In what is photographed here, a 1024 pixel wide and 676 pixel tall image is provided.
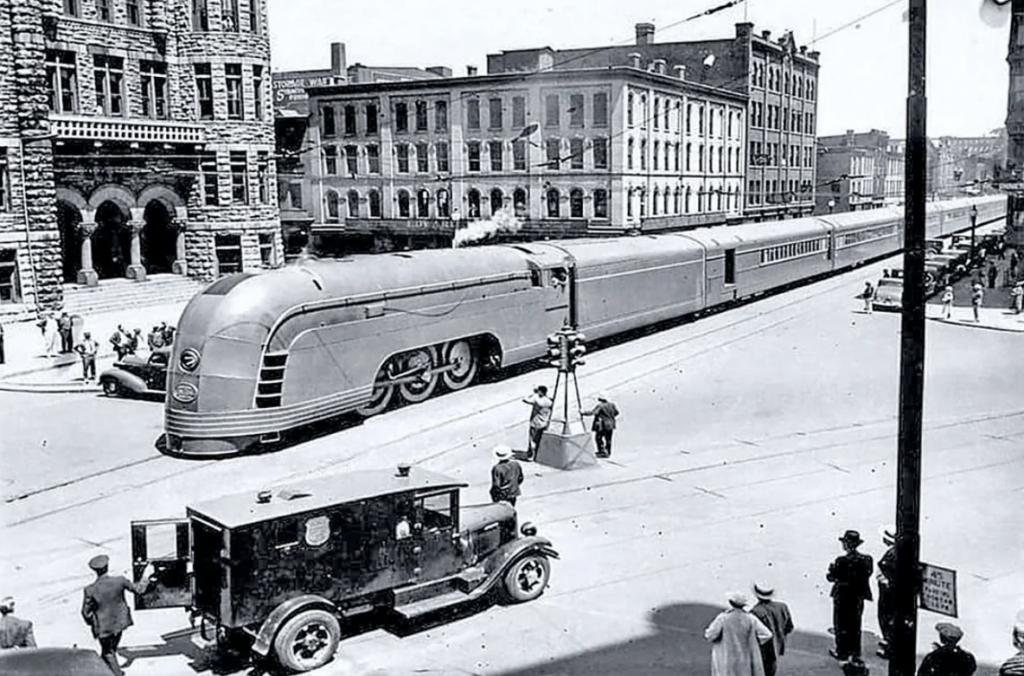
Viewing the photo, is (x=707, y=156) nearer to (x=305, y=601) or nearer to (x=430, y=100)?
(x=430, y=100)

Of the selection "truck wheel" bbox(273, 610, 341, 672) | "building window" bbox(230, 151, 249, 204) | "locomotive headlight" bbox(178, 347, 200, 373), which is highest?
"building window" bbox(230, 151, 249, 204)

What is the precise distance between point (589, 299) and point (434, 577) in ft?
54.5

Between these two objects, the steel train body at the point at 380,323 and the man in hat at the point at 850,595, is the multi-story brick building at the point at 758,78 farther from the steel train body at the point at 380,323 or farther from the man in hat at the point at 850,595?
the man in hat at the point at 850,595

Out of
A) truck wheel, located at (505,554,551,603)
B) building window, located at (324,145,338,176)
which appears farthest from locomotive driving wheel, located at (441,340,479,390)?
building window, located at (324,145,338,176)

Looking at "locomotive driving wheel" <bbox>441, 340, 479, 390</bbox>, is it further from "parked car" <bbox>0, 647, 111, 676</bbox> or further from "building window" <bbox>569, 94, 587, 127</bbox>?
"building window" <bbox>569, 94, 587, 127</bbox>

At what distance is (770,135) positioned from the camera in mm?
73312

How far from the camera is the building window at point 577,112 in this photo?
2053 inches

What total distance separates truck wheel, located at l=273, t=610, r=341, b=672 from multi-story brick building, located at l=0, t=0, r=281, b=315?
29022 mm

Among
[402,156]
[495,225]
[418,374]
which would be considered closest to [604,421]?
[418,374]

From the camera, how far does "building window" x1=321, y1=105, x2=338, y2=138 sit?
60.1 m

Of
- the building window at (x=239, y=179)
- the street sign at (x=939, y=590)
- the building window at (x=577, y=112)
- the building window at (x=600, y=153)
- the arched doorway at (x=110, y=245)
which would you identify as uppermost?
the building window at (x=577, y=112)

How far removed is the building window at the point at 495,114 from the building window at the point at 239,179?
16.2 m

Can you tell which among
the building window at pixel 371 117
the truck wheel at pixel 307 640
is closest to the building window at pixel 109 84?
the building window at pixel 371 117

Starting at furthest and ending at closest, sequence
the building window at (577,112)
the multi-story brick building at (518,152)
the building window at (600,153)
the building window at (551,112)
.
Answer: the building window at (551,112) < the multi-story brick building at (518,152) < the building window at (577,112) < the building window at (600,153)
